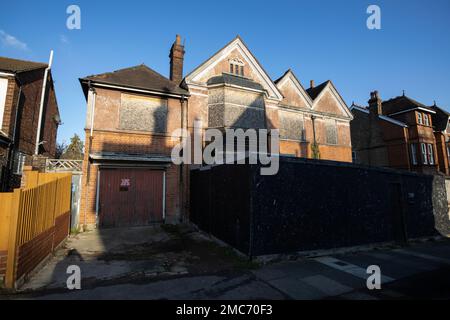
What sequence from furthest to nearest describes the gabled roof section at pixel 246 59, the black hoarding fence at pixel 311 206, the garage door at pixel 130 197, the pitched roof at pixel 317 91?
1. the pitched roof at pixel 317 91
2. the gabled roof section at pixel 246 59
3. the garage door at pixel 130 197
4. the black hoarding fence at pixel 311 206

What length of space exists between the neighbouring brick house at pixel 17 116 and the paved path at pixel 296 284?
8671mm

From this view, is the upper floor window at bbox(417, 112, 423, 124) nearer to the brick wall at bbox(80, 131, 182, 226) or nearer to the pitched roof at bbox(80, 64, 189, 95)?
the pitched roof at bbox(80, 64, 189, 95)

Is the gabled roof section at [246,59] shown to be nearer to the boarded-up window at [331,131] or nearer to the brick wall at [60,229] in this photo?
the boarded-up window at [331,131]

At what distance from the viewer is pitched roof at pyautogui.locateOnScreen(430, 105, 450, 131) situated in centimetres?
2588

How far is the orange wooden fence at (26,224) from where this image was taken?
14.4ft

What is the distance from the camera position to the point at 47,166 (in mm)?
10242

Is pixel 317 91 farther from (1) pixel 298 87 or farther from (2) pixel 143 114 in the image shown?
(2) pixel 143 114

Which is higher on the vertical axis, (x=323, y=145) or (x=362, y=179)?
(x=323, y=145)

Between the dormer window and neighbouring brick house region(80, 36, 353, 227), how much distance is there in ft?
0.23

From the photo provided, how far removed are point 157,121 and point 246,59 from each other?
8164mm

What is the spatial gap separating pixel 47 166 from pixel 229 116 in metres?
9.59

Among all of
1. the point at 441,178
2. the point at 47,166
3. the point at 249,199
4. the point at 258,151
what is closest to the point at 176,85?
the point at 258,151

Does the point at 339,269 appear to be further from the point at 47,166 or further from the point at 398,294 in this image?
the point at 47,166

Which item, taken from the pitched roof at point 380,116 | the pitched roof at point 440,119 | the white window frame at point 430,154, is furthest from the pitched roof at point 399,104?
the white window frame at point 430,154
